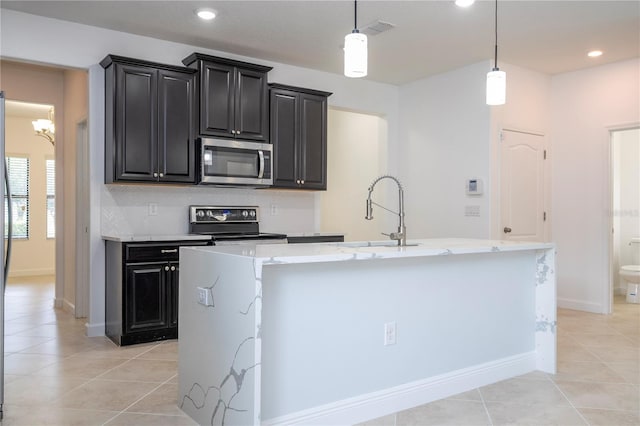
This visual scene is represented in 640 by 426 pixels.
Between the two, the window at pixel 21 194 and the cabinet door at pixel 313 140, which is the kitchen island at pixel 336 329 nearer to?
the cabinet door at pixel 313 140

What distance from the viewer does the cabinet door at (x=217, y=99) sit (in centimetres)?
446

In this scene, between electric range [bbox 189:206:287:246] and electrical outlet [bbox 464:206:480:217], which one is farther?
electrical outlet [bbox 464:206:480:217]

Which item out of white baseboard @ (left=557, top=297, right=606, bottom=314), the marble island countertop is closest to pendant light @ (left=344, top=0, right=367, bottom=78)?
the marble island countertop

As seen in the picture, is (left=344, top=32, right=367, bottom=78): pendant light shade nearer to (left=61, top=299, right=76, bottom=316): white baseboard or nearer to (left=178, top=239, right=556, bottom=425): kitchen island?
(left=178, top=239, right=556, bottom=425): kitchen island

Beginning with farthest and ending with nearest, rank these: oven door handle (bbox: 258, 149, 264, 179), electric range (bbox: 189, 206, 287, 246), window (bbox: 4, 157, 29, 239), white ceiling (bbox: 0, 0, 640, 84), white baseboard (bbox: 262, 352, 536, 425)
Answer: window (bbox: 4, 157, 29, 239)
oven door handle (bbox: 258, 149, 264, 179)
electric range (bbox: 189, 206, 287, 246)
white ceiling (bbox: 0, 0, 640, 84)
white baseboard (bbox: 262, 352, 536, 425)

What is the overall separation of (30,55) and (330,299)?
324cm

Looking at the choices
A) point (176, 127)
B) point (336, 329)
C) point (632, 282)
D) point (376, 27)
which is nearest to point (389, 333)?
point (336, 329)

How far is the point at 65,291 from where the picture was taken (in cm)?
557

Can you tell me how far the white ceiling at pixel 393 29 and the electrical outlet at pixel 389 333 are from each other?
236 centimetres

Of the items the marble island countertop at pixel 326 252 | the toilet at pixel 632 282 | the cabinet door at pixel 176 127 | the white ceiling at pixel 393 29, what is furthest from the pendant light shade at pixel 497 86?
the toilet at pixel 632 282

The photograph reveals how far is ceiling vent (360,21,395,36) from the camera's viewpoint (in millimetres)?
4059

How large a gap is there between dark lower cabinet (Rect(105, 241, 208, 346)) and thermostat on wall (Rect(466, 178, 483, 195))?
293 centimetres

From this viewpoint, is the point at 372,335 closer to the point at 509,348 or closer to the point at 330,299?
the point at 330,299

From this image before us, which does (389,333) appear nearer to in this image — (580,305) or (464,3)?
(464,3)
